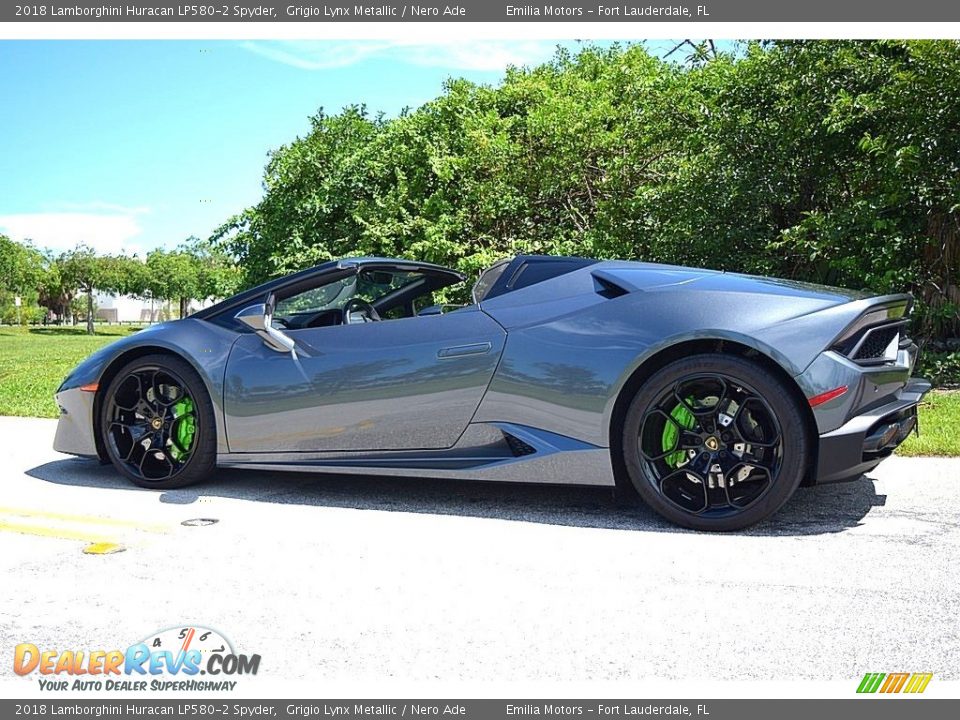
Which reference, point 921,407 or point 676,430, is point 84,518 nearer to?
point 676,430

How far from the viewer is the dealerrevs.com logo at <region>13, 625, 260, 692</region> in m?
2.58

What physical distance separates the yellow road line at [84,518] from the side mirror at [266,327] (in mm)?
1110

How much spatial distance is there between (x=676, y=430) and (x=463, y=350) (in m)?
1.08

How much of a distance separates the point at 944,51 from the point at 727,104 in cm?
241

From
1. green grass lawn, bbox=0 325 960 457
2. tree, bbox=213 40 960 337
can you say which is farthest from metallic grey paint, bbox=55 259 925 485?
tree, bbox=213 40 960 337

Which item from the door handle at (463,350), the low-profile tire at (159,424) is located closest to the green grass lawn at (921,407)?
the door handle at (463,350)

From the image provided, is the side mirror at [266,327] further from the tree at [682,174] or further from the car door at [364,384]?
the tree at [682,174]

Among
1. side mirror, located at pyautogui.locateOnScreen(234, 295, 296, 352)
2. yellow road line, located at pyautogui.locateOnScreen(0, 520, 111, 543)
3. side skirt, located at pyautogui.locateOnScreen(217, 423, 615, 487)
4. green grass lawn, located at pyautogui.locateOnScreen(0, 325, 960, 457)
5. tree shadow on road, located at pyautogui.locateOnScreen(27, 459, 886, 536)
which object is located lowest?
yellow road line, located at pyautogui.locateOnScreen(0, 520, 111, 543)

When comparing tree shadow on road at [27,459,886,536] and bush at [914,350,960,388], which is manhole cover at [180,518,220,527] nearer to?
tree shadow on road at [27,459,886,536]

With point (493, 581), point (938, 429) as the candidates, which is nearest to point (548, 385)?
point (493, 581)

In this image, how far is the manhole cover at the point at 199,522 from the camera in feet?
14.1

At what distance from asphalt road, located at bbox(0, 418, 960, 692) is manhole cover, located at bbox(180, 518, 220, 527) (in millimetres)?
65
